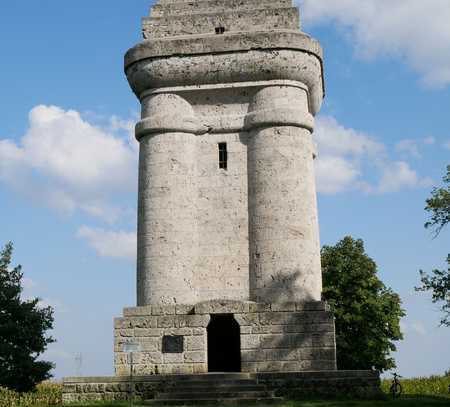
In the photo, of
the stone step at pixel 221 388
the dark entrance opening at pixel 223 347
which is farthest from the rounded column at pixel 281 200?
the stone step at pixel 221 388

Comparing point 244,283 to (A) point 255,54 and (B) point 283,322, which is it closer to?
(B) point 283,322

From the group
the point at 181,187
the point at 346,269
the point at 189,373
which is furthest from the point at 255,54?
the point at 346,269

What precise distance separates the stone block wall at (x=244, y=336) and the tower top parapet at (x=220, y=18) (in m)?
8.30

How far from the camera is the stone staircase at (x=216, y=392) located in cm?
1617

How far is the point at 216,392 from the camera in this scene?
54.2 feet

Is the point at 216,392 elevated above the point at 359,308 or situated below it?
below

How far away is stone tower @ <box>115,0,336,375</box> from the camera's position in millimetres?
18484

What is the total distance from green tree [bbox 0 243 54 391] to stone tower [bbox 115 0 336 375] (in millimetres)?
9403

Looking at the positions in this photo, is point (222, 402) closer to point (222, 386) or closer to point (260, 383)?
point (222, 386)

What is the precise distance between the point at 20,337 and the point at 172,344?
11.2m

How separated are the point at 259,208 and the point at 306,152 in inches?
87.7

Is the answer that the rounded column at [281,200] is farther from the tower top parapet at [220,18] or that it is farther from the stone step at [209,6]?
the stone step at [209,6]

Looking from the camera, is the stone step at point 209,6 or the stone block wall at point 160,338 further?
the stone step at point 209,6

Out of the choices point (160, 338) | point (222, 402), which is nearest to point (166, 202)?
point (160, 338)
